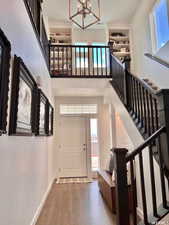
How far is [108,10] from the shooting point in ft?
19.5

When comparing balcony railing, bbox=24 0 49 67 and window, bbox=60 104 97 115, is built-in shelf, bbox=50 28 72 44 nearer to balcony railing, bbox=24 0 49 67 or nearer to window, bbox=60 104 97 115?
window, bbox=60 104 97 115

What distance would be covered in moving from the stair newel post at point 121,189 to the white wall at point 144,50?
8.92 feet

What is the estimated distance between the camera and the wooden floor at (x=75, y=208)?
309 centimetres

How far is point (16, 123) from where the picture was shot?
6.48ft

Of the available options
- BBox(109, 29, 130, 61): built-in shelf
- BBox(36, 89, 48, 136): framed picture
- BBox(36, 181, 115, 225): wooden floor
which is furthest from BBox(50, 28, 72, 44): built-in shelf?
BBox(36, 181, 115, 225): wooden floor

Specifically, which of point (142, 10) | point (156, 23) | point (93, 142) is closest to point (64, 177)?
point (93, 142)

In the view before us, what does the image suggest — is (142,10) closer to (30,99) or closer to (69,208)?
(30,99)

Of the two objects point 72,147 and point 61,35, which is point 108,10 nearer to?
point 61,35

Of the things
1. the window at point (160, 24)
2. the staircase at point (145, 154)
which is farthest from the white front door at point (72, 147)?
the window at point (160, 24)

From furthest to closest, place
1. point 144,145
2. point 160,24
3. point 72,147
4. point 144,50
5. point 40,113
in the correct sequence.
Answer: point 72,147 → point 144,50 → point 160,24 → point 40,113 → point 144,145

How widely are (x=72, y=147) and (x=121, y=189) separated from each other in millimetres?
4907

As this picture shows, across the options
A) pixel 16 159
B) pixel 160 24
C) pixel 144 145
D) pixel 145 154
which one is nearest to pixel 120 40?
pixel 160 24

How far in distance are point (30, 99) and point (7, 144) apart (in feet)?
3.02

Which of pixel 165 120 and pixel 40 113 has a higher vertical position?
pixel 40 113
